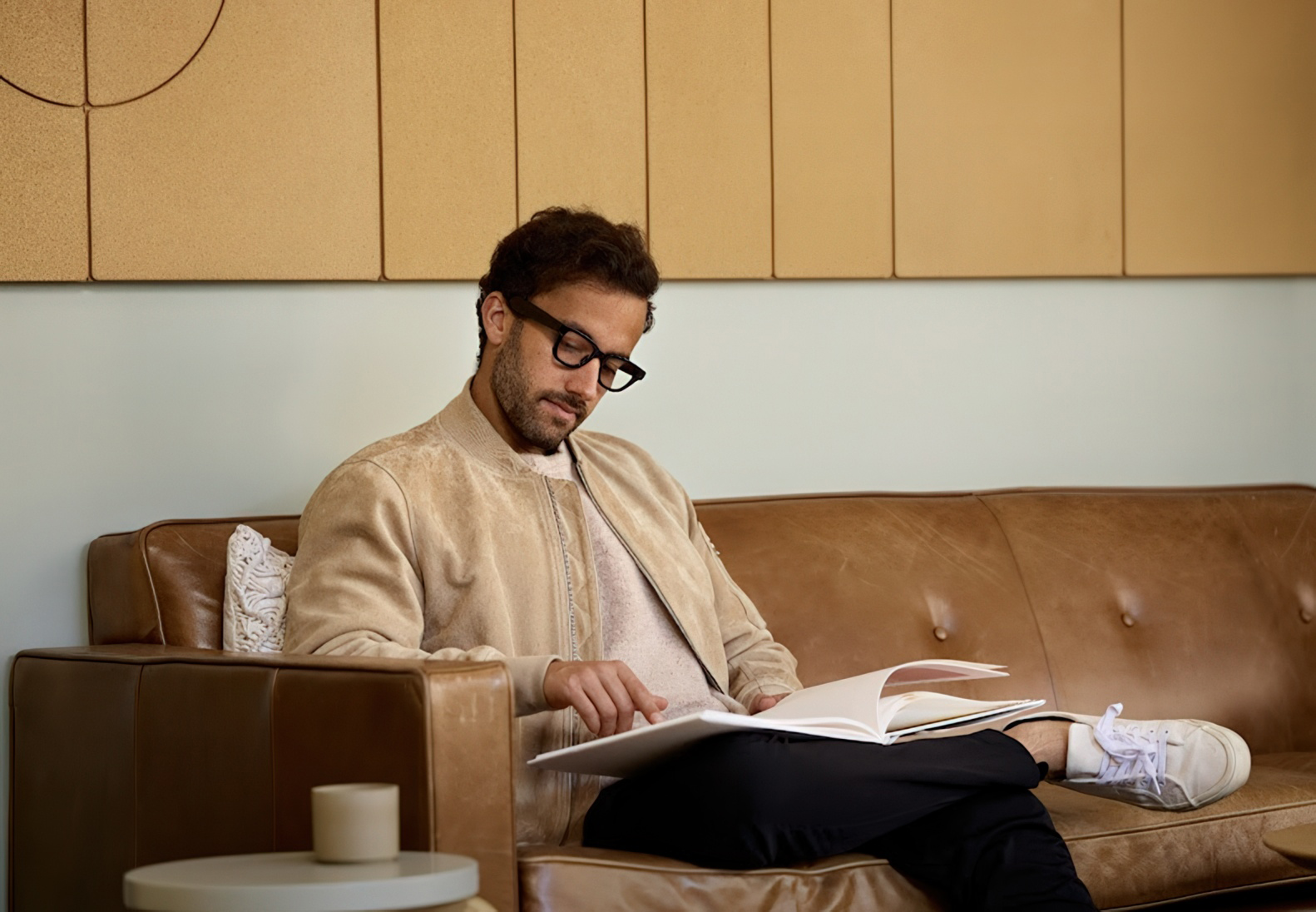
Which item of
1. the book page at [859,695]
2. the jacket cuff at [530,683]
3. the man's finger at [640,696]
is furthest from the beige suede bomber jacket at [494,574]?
the book page at [859,695]

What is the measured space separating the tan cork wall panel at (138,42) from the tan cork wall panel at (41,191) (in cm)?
8

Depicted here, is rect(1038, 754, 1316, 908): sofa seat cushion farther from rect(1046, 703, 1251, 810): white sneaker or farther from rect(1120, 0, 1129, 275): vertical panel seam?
rect(1120, 0, 1129, 275): vertical panel seam

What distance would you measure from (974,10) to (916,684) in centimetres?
148

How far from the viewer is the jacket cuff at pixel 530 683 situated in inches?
76.7

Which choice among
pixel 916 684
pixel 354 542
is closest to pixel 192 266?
pixel 354 542

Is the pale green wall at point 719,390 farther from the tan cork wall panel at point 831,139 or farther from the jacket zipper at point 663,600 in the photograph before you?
the jacket zipper at point 663,600

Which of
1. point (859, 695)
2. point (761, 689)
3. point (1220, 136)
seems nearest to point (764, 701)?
point (761, 689)

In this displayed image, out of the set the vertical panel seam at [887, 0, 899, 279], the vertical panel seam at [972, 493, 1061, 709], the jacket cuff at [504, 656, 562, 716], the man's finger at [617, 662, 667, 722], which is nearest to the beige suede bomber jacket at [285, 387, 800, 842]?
the jacket cuff at [504, 656, 562, 716]

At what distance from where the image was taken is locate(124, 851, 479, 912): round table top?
4.07 ft

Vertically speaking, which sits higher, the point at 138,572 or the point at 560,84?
the point at 560,84

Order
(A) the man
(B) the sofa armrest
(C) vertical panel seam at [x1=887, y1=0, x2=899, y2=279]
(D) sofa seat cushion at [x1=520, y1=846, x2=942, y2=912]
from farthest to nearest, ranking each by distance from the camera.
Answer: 1. (C) vertical panel seam at [x1=887, y1=0, x2=899, y2=279]
2. (A) the man
3. (D) sofa seat cushion at [x1=520, y1=846, x2=942, y2=912]
4. (B) the sofa armrest

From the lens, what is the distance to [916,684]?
2838mm

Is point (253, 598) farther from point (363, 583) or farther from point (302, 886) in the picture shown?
point (302, 886)

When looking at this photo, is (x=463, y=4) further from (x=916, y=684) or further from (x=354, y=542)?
(x=916, y=684)
